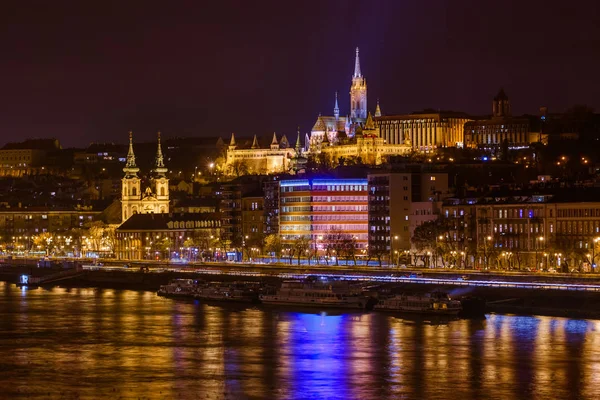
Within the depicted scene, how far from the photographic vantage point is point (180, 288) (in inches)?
3169

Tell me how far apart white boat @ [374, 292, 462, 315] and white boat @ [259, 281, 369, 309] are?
2013 mm

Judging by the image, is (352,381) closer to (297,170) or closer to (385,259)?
(385,259)

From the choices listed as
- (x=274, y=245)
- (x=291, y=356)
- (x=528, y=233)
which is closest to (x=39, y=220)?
(x=274, y=245)

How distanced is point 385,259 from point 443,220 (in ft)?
24.9

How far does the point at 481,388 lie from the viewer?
43.3 metres

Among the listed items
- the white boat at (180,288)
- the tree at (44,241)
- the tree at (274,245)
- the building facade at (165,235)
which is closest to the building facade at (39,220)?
the tree at (44,241)

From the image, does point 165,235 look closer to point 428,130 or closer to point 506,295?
point 506,295

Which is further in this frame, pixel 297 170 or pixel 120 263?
pixel 297 170

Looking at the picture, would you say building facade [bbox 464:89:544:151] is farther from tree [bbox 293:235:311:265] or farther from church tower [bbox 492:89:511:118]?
tree [bbox 293:235:311:265]

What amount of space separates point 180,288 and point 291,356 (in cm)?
3074

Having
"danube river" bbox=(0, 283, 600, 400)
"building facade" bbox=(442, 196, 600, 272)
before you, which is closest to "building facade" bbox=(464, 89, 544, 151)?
"building facade" bbox=(442, 196, 600, 272)

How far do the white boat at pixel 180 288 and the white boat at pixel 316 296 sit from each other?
7.74 m

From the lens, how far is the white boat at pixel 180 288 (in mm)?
79494

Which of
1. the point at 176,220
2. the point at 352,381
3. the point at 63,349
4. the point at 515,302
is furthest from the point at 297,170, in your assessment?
the point at 352,381
